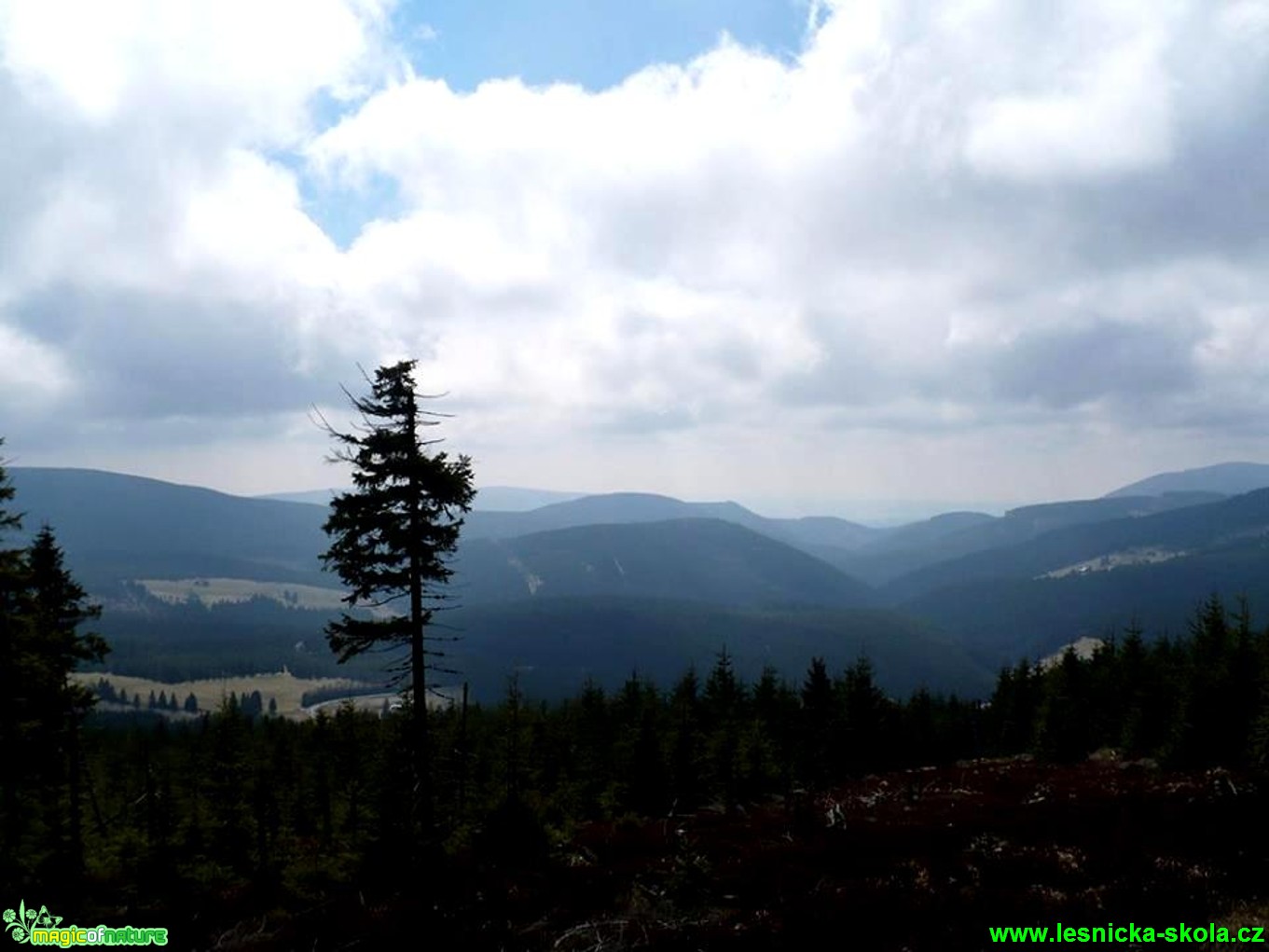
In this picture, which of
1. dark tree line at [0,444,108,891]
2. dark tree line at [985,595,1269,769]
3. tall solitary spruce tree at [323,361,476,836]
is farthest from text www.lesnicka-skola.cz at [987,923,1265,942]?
dark tree line at [985,595,1269,769]

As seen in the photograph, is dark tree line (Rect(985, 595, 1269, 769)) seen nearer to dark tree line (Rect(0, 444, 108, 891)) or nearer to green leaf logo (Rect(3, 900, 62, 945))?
green leaf logo (Rect(3, 900, 62, 945))

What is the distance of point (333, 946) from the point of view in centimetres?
1272

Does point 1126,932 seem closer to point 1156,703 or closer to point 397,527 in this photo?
point 397,527

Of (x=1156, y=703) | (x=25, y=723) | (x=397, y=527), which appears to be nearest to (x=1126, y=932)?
(x=397, y=527)

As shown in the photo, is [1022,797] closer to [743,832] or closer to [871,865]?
[743,832]

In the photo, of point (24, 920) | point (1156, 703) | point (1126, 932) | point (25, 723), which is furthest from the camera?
point (1156, 703)

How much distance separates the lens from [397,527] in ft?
60.7

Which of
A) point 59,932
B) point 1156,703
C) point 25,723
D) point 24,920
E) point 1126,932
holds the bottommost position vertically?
point 1156,703

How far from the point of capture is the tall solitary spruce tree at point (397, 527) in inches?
720

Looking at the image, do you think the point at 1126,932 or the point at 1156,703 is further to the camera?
the point at 1156,703

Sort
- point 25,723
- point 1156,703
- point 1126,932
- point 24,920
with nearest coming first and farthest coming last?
1. point 1126,932
2. point 24,920
3. point 25,723
4. point 1156,703

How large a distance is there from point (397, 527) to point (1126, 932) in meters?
16.8

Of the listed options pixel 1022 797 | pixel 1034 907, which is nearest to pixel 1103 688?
pixel 1022 797

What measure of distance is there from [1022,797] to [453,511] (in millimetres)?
21672
